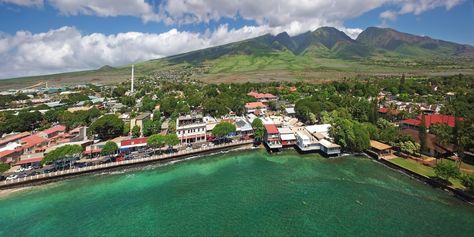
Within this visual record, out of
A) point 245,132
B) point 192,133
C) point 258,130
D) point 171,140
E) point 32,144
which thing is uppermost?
point 258,130

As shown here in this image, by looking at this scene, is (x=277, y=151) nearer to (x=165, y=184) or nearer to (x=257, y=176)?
(x=257, y=176)

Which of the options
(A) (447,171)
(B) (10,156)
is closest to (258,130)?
(A) (447,171)

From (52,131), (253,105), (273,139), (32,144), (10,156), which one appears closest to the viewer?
(10,156)

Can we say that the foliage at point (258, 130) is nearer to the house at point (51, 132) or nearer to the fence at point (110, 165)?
the fence at point (110, 165)

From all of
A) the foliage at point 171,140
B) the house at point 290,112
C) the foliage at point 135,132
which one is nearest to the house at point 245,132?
the foliage at point 171,140

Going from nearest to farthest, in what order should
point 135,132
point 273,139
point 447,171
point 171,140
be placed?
point 447,171, point 171,140, point 273,139, point 135,132

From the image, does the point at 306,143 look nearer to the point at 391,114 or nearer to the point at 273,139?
the point at 273,139
